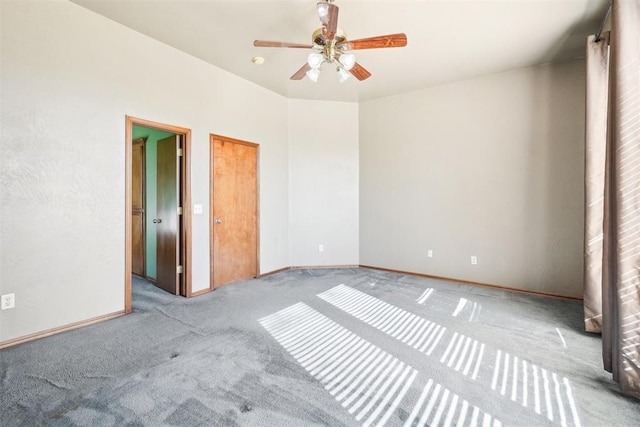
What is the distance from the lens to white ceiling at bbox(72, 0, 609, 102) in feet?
8.14

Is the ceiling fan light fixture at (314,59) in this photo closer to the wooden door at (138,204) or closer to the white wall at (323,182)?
the white wall at (323,182)

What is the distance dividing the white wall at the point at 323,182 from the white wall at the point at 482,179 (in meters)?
0.21

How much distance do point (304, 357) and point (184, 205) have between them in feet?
7.74

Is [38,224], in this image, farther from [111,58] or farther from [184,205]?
[111,58]

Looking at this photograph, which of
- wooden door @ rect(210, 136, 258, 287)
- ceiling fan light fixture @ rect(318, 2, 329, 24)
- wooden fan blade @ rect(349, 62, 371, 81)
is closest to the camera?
ceiling fan light fixture @ rect(318, 2, 329, 24)

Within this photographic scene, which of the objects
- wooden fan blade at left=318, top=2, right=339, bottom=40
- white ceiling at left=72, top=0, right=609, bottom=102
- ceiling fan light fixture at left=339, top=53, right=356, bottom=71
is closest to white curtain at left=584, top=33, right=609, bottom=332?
white ceiling at left=72, top=0, right=609, bottom=102

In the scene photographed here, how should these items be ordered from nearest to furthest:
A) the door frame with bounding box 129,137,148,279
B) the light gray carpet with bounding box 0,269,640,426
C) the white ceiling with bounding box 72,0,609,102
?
Answer: the light gray carpet with bounding box 0,269,640,426, the white ceiling with bounding box 72,0,609,102, the door frame with bounding box 129,137,148,279

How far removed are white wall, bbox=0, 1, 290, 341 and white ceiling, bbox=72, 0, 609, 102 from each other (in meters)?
0.34

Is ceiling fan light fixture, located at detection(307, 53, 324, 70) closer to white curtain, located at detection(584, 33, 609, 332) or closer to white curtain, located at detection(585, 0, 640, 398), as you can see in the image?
white curtain, located at detection(585, 0, 640, 398)

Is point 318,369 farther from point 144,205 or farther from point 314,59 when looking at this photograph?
point 144,205

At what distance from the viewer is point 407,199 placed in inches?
179

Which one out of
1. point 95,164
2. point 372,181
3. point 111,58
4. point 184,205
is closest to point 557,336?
point 372,181

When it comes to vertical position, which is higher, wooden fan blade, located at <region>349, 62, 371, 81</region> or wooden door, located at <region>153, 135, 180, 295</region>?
wooden fan blade, located at <region>349, 62, 371, 81</region>

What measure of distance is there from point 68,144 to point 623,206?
13.5 feet
